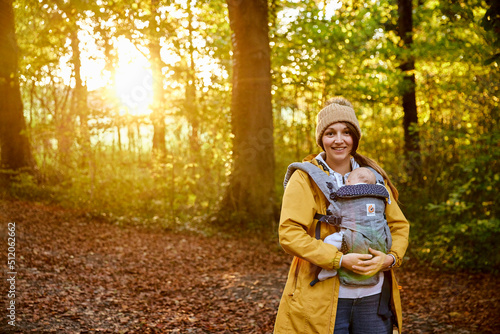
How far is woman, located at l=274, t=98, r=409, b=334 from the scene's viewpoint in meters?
2.45

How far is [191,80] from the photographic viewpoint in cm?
1182

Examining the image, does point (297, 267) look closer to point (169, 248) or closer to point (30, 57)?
point (169, 248)

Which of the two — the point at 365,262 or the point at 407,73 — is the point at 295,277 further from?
the point at 407,73

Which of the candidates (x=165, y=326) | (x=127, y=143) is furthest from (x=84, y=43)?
(x=165, y=326)

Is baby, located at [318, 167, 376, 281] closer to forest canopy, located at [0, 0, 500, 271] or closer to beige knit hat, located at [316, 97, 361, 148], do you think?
beige knit hat, located at [316, 97, 361, 148]

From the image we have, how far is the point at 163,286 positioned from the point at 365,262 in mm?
4978

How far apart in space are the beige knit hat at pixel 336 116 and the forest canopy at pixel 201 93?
6505mm

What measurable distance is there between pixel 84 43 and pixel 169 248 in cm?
613

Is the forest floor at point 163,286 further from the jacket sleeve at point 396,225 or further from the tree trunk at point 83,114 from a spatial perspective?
the jacket sleeve at point 396,225

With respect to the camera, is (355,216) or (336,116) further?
(336,116)

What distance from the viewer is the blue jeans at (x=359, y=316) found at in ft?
8.21

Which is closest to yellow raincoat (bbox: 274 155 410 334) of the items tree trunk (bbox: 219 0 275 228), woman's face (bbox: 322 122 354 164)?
woman's face (bbox: 322 122 354 164)

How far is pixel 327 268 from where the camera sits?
2.43 meters

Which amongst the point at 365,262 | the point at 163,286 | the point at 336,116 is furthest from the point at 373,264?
the point at 163,286
